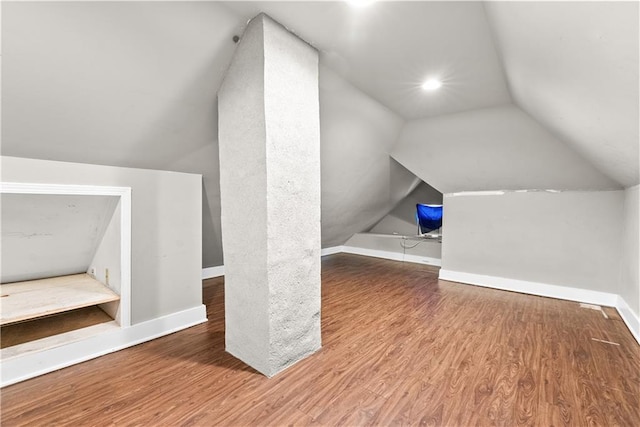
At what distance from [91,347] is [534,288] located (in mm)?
4675

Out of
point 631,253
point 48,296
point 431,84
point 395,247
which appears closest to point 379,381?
point 48,296

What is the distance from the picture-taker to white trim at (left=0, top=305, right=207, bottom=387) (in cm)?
174

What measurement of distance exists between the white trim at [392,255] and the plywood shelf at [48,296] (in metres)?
4.88

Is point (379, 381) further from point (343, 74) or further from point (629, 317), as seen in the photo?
point (629, 317)

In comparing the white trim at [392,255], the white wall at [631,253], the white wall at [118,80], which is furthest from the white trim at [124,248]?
the white trim at [392,255]

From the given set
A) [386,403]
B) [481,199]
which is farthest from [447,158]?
[386,403]

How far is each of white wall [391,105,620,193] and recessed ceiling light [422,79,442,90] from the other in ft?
2.49

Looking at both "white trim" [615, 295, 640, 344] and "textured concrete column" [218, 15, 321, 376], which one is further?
"white trim" [615, 295, 640, 344]

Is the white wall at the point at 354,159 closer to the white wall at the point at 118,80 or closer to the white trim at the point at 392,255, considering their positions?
the white wall at the point at 118,80

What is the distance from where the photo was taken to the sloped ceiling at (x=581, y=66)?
3.45ft

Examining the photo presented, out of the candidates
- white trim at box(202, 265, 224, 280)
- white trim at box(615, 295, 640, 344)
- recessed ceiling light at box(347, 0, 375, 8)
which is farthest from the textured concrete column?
white trim at box(615, 295, 640, 344)

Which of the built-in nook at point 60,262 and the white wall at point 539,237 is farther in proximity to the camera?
the white wall at point 539,237

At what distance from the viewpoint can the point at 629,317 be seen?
2609 millimetres

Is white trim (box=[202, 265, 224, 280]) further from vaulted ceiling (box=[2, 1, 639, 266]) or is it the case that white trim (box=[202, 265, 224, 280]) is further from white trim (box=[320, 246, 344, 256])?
white trim (box=[320, 246, 344, 256])
